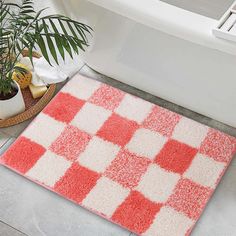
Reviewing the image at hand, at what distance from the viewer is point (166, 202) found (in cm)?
168

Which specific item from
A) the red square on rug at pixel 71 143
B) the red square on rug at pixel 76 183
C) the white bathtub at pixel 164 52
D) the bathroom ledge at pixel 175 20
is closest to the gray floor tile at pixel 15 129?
the red square on rug at pixel 71 143

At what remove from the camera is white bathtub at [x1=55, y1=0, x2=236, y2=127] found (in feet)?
4.90

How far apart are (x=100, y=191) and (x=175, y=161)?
31 cm

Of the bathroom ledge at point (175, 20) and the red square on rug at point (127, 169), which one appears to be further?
the red square on rug at point (127, 169)

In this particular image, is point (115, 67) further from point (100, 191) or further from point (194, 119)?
point (100, 191)

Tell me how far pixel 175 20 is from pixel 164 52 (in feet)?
0.68

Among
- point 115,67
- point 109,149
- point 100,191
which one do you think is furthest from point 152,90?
point 100,191

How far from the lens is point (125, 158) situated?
1.81 m

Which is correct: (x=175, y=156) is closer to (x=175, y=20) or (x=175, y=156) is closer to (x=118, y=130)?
(x=118, y=130)

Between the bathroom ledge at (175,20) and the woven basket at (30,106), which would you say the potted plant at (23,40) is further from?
the bathroom ledge at (175,20)

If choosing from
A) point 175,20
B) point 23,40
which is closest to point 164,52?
point 175,20

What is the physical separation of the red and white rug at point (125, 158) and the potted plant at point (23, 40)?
0.15 m

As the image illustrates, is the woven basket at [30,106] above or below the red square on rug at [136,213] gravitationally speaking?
below

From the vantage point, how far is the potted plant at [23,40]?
5.35 ft
